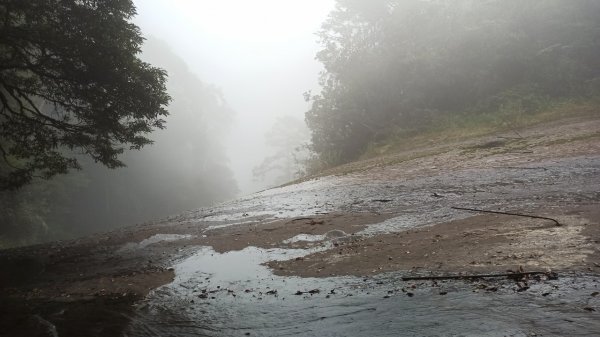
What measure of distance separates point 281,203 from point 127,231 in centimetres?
414

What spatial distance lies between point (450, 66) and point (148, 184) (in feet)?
118

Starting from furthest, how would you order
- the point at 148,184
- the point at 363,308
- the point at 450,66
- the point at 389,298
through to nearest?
the point at 148,184
the point at 450,66
the point at 389,298
the point at 363,308

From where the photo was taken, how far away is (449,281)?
4.05 meters

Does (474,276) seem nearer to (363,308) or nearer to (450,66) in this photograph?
(363,308)

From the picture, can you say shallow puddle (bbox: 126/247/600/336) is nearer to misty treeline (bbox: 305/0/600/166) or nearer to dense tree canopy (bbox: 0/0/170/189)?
dense tree canopy (bbox: 0/0/170/189)

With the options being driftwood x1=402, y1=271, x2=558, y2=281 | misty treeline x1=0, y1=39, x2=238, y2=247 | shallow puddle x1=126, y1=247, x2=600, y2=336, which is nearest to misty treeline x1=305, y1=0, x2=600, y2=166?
misty treeline x1=0, y1=39, x2=238, y2=247

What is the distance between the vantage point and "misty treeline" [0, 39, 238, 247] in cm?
2628

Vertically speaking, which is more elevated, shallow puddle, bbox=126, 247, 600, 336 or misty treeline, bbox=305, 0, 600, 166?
misty treeline, bbox=305, 0, 600, 166

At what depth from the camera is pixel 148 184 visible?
146 ft

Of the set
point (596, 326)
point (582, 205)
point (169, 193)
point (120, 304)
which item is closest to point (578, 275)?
point (596, 326)

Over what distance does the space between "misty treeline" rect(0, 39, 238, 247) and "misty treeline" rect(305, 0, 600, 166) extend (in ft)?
41.2

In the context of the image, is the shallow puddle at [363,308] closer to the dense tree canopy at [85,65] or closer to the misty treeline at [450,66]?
the dense tree canopy at [85,65]

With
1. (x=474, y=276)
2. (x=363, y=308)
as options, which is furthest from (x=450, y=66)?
(x=363, y=308)

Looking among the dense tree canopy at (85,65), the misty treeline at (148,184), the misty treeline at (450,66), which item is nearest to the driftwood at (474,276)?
the dense tree canopy at (85,65)
